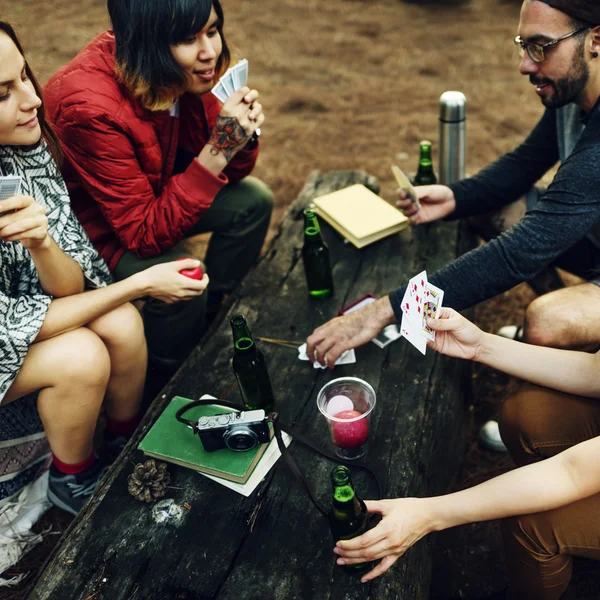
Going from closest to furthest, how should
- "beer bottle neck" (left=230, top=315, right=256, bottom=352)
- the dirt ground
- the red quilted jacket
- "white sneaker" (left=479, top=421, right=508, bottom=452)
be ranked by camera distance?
"beer bottle neck" (left=230, top=315, right=256, bottom=352) → the red quilted jacket → "white sneaker" (left=479, top=421, right=508, bottom=452) → the dirt ground

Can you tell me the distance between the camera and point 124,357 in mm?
2225

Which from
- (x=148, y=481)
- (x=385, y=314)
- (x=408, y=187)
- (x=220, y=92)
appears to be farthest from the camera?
(x=408, y=187)

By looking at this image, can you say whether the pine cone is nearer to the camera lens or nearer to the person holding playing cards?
the camera lens

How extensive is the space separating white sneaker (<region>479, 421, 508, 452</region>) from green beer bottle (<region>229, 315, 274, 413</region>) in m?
1.06

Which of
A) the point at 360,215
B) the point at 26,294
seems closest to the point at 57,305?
the point at 26,294

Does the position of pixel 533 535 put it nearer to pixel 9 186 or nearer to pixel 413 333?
pixel 413 333

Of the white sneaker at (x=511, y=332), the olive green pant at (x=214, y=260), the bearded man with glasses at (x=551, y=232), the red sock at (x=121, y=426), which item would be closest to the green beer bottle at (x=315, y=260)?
the bearded man with glasses at (x=551, y=232)

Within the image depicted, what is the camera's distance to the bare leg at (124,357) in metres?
2.17

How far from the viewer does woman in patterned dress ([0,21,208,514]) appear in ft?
6.28

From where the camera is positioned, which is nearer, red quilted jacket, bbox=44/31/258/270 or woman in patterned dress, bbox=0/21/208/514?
woman in patterned dress, bbox=0/21/208/514

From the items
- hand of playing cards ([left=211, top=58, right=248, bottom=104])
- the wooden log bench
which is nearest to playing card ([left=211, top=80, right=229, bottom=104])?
hand of playing cards ([left=211, top=58, right=248, bottom=104])

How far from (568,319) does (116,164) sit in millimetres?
1746

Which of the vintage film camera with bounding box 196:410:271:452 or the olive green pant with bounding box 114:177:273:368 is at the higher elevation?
the vintage film camera with bounding box 196:410:271:452

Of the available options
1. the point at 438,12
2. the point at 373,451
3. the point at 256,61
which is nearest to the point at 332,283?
the point at 373,451
